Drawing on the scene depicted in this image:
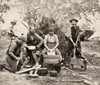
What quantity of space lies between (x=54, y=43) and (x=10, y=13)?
4.03ft

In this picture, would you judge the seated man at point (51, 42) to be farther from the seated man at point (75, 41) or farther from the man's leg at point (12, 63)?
the man's leg at point (12, 63)

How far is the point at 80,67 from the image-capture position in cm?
664

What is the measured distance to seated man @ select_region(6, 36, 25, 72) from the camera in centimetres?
633

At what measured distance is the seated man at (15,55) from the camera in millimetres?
6328

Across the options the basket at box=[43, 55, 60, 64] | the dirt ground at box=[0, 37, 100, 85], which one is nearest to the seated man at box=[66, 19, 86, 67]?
the dirt ground at box=[0, 37, 100, 85]

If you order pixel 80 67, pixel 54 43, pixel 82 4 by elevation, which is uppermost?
pixel 82 4

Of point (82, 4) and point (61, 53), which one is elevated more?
point (82, 4)

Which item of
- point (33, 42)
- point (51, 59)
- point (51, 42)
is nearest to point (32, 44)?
point (33, 42)

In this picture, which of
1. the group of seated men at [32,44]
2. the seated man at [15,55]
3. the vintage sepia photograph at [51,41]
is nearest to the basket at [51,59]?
the vintage sepia photograph at [51,41]

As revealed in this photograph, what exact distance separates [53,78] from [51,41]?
0.90 m

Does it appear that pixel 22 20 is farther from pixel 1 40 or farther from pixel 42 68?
pixel 42 68

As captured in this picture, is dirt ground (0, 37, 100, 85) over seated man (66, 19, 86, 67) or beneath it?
beneath

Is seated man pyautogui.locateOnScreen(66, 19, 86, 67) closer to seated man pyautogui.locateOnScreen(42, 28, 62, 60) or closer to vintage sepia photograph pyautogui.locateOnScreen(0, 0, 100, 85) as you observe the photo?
vintage sepia photograph pyautogui.locateOnScreen(0, 0, 100, 85)

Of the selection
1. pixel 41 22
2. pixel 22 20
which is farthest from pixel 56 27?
pixel 22 20
